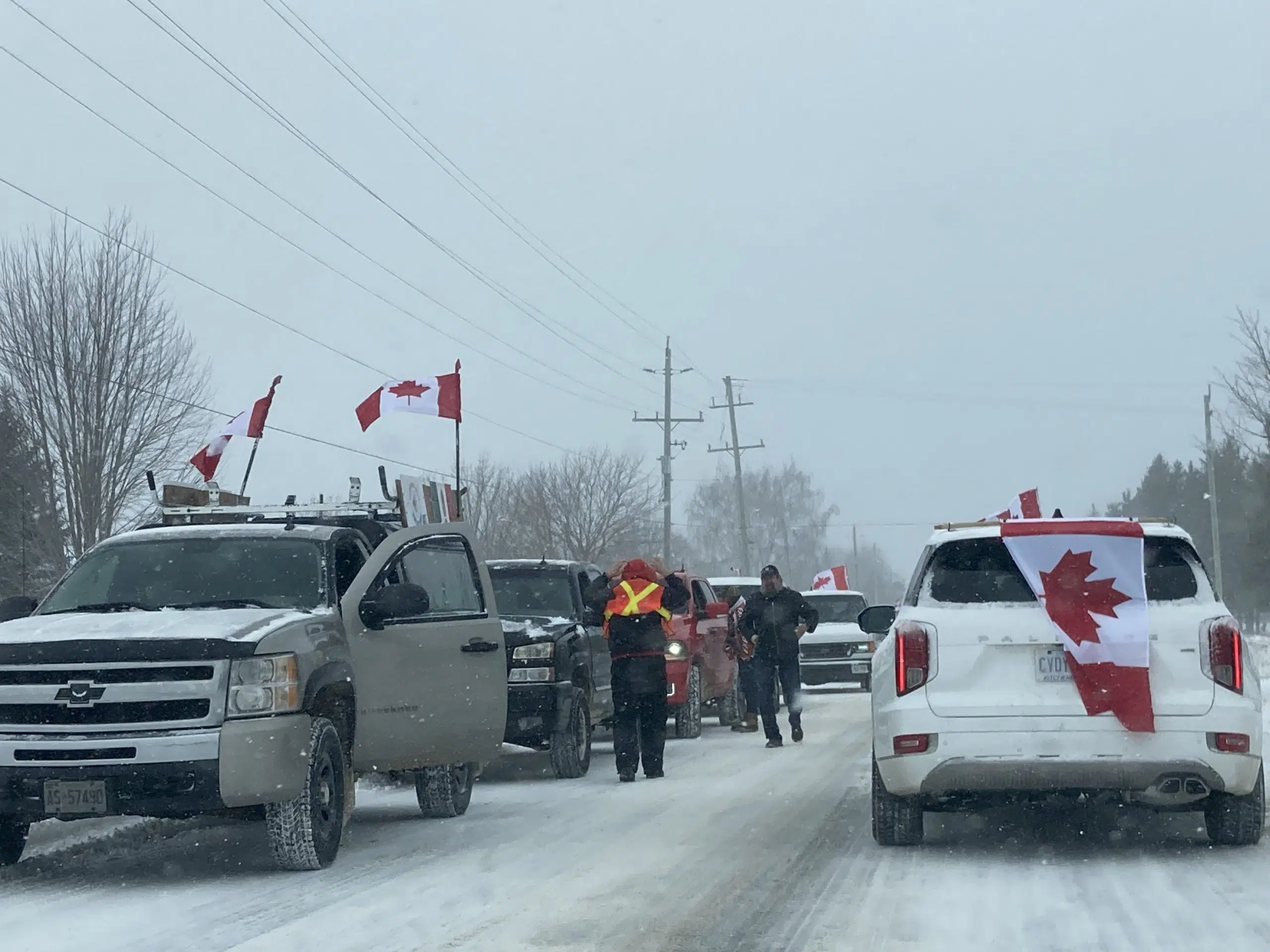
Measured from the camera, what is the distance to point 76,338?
31.2 m

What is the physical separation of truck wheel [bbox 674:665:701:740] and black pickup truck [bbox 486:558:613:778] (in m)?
2.59

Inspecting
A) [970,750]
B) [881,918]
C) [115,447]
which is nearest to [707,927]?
[881,918]

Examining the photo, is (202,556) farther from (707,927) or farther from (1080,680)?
(1080,680)

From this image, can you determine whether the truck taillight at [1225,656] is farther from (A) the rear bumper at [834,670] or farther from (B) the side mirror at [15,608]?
(A) the rear bumper at [834,670]

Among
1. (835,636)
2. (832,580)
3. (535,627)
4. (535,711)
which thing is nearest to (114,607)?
(535,711)

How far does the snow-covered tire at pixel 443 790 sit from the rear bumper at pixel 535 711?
86.6 inches

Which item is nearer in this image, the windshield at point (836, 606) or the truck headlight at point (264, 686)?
the truck headlight at point (264, 686)

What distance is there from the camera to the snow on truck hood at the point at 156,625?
326 inches

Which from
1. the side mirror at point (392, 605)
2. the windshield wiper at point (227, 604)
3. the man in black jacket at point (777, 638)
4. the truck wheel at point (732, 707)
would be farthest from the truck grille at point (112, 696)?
the truck wheel at point (732, 707)

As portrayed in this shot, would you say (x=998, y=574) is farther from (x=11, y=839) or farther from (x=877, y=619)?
(x=11, y=839)

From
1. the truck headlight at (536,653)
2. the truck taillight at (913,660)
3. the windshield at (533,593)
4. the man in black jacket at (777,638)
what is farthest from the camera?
the man in black jacket at (777,638)

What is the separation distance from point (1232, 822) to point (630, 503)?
53470 mm

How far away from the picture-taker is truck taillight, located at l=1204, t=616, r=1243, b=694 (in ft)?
28.2

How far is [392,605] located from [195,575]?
117 centimetres
